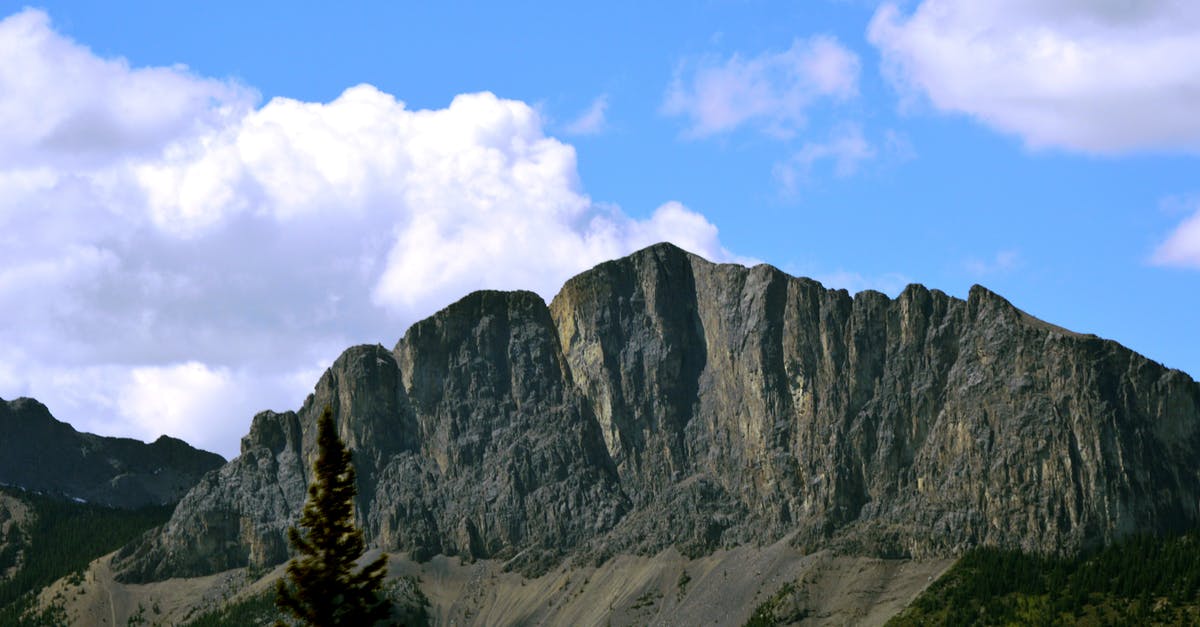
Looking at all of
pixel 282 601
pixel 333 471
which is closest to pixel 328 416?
pixel 333 471

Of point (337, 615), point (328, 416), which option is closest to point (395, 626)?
point (337, 615)

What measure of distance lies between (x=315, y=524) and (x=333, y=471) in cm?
250

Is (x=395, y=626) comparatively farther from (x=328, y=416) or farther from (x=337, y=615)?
(x=328, y=416)

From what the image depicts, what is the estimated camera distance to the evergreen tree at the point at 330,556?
76000 millimetres

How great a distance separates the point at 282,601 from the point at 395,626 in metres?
5.12

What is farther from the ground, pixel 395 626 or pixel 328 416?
pixel 328 416

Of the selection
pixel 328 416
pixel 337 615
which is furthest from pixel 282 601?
pixel 328 416

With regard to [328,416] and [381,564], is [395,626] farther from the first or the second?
[328,416]

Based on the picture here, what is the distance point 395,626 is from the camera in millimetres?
75125

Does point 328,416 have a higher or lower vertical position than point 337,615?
higher

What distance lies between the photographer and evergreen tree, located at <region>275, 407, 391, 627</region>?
76.0 m

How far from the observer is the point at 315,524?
76000 mm

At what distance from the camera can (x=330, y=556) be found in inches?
3017

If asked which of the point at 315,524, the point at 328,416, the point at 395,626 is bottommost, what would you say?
the point at 395,626
